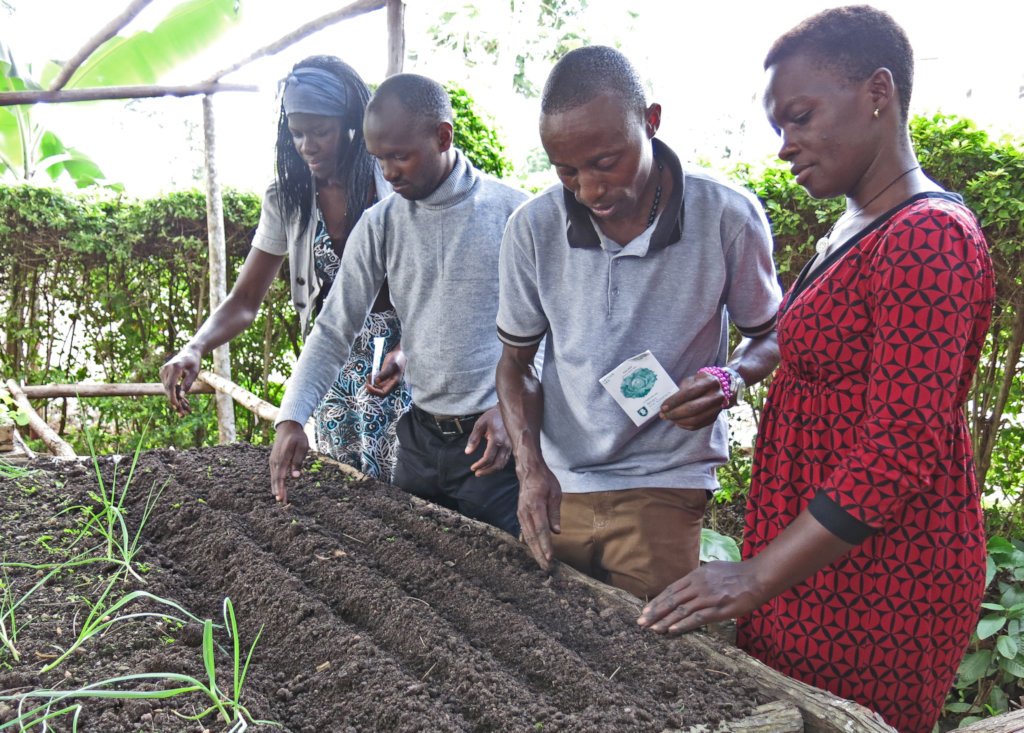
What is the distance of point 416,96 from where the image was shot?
2090mm

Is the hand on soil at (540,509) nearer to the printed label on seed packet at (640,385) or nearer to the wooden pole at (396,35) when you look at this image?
the printed label on seed packet at (640,385)

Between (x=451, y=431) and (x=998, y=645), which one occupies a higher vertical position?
(x=451, y=431)

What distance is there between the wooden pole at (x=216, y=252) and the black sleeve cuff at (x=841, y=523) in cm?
377

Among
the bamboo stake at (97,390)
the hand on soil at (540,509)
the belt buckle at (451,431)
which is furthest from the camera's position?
the bamboo stake at (97,390)

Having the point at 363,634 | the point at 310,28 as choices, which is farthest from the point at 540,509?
the point at 310,28

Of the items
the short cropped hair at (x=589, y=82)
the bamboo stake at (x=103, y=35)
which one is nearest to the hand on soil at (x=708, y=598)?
the short cropped hair at (x=589, y=82)

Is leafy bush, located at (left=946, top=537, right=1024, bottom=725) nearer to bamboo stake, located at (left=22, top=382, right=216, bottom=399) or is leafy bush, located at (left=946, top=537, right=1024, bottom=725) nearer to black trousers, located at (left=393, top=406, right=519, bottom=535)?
black trousers, located at (left=393, top=406, right=519, bottom=535)

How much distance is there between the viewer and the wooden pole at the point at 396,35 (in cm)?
344

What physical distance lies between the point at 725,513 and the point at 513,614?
265cm

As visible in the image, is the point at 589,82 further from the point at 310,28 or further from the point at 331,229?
the point at 310,28

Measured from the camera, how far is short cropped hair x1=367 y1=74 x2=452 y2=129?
6.82 ft

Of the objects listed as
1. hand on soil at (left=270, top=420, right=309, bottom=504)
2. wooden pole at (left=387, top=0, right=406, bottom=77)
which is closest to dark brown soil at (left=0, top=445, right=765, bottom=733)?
hand on soil at (left=270, top=420, right=309, bottom=504)

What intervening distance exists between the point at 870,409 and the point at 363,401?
68.9 inches

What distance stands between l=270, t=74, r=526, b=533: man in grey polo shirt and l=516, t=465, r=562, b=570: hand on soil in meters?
0.34
